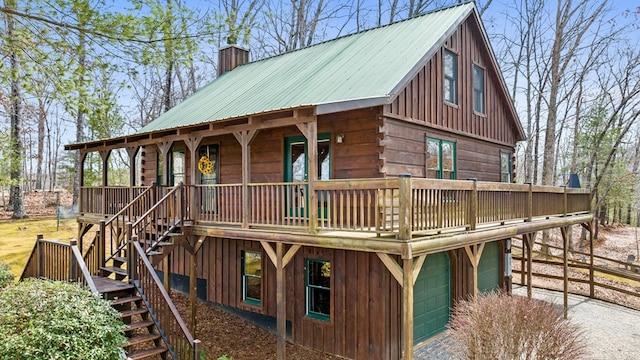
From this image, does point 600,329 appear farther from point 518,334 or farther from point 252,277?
point 252,277

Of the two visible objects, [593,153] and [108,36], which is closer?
[108,36]

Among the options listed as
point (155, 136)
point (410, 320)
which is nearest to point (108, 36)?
point (155, 136)

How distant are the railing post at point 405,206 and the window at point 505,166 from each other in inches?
381

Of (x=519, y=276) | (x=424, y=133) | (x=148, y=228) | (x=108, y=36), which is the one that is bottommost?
(x=519, y=276)

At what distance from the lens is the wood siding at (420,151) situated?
33.3 feet

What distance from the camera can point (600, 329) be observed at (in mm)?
12484

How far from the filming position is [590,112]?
2898cm

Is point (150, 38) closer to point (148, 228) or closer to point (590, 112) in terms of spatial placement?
point (148, 228)

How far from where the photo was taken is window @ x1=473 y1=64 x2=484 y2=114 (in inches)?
547

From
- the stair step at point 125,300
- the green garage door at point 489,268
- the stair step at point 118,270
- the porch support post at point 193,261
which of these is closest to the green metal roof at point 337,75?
the porch support post at point 193,261

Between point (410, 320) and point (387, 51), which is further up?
point (387, 51)

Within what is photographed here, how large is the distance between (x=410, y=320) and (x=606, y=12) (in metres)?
28.4

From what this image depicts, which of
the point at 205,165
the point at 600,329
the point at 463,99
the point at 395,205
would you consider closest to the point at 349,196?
the point at 395,205

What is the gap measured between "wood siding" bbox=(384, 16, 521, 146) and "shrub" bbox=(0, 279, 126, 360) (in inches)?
285
